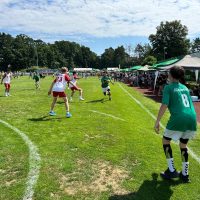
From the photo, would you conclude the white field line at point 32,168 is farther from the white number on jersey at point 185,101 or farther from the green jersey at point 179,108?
the white number on jersey at point 185,101

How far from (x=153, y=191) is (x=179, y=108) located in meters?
1.46

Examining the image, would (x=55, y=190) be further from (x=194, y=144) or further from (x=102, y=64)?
(x=102, y=64)

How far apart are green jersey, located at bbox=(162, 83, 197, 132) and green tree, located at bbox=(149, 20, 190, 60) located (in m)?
95.4

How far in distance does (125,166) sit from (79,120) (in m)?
5.41

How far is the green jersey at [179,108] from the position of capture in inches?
236

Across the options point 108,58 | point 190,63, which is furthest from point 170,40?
point 190,63

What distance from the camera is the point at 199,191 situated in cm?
596

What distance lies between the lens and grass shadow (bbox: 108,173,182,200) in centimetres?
562

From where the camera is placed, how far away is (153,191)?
5887mm

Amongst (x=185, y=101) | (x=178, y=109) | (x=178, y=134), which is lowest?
(x=178, y=134)

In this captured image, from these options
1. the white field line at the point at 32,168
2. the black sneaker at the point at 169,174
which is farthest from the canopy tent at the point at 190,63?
the black sneaker at the point at 169,174

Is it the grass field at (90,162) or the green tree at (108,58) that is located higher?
the green tree at (108,58)

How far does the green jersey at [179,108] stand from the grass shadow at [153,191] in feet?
3.26

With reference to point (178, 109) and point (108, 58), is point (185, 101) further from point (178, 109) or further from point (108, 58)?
point (108, 58)
